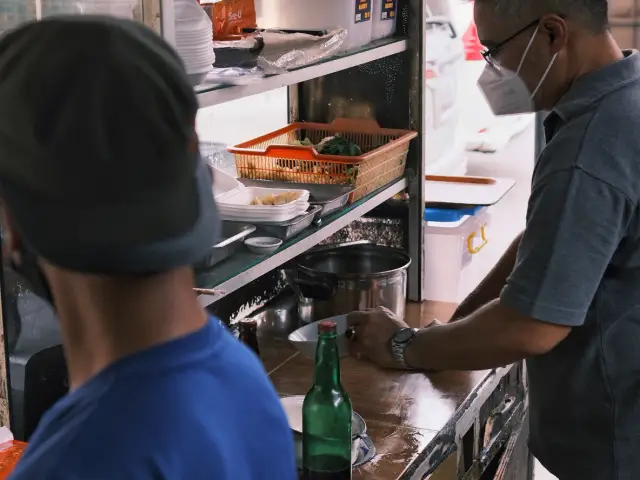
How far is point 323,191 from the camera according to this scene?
227cm

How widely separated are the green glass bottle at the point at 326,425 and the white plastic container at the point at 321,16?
0.94 meters

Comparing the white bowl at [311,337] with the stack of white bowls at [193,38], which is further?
the white bowl at [311,337]

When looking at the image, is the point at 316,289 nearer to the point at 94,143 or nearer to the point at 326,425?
the point at 326,425

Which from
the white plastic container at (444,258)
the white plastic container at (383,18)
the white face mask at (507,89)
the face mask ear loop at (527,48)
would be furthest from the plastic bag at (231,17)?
the white plastic container at (444,258)

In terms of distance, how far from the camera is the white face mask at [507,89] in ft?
6.04

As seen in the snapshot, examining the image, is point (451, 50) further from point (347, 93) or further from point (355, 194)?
point (355, 194)

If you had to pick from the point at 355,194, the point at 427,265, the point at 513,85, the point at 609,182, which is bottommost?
the point at 427,265

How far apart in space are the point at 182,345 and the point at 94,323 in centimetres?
8

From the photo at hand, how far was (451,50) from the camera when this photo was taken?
5219 mm

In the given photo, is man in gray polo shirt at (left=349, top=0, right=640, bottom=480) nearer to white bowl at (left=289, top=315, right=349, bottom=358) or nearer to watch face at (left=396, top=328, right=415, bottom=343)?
watch face at (left=396, top=328, right=415, bottom=343)

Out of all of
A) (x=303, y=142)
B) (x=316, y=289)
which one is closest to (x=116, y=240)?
(x=316, y=289)

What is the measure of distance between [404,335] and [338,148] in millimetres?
563

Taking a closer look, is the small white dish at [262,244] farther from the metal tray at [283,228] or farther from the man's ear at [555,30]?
the man's ear at [555,30]

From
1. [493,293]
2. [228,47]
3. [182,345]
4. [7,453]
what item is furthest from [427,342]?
[182,345]
